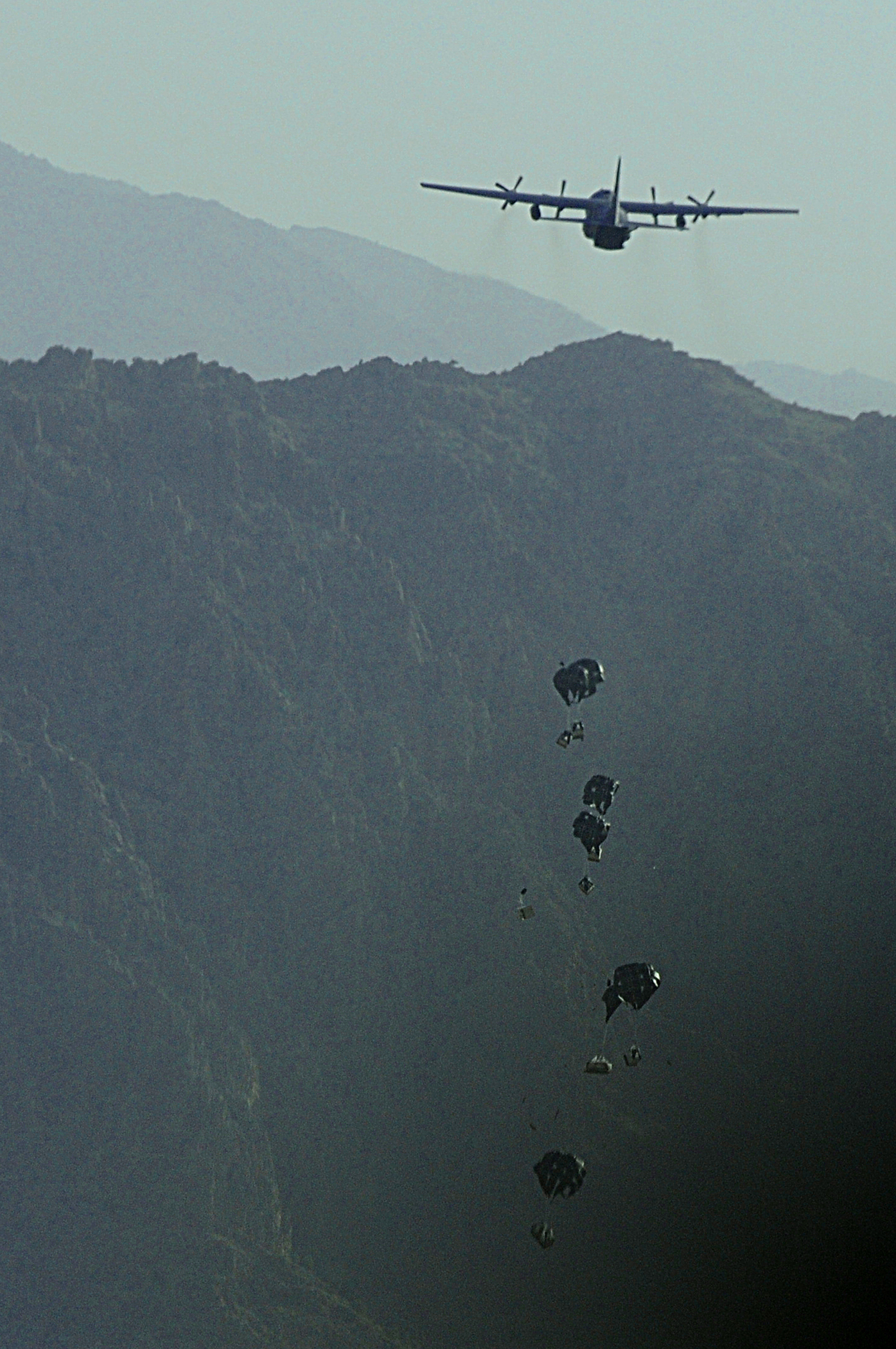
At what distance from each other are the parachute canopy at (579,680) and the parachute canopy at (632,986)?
15258mm

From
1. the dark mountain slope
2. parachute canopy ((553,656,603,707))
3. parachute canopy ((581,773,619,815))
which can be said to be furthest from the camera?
the dark mountain slope

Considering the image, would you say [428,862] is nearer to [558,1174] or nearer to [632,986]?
[632,986]

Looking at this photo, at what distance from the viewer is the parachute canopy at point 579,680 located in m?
87.8

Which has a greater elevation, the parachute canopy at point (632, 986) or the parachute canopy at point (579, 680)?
the parachute canopy at point (579, 680)

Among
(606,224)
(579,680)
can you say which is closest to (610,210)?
(606,224)

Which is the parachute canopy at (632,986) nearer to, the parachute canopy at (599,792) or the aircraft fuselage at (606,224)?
the parachute canopy at (599,792)

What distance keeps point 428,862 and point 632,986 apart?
3016 centimetres

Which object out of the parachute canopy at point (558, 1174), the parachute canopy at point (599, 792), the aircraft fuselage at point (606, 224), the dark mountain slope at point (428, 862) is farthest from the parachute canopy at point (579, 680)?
the aircraft fuselage at point (606, 224)

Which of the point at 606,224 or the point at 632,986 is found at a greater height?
the point at 606,224

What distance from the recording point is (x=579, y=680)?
88.4 m

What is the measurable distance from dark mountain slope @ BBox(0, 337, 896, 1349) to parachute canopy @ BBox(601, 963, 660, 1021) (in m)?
18.7

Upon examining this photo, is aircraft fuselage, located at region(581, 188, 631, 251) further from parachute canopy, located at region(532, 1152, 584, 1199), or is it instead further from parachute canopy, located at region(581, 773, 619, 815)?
parachute canopy, located at region(532, 1152, 584, 1199)

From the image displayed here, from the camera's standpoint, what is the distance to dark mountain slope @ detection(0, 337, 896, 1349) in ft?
310

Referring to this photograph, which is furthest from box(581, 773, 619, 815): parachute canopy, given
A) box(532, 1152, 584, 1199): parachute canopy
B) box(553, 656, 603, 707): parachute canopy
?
box(532, 1152, 584, 1199): parachute canopy
